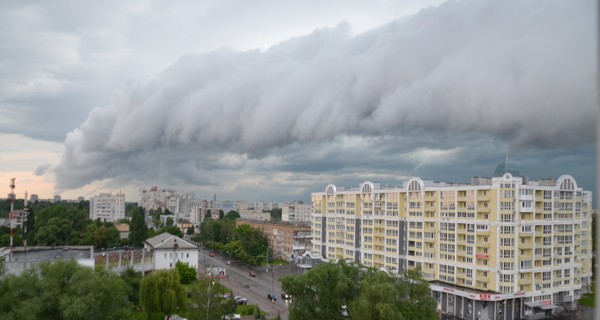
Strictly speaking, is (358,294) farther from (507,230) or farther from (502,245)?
(507,230)

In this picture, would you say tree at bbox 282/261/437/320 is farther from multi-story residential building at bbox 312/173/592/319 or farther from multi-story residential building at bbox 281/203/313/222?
multi-story residential building at bbox 281/203/313/222

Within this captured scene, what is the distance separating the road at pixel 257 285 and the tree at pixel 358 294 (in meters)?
3.04

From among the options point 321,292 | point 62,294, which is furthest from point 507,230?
point 62,294

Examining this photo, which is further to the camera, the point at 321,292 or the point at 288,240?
the point at 288,240

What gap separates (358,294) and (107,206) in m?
41.8

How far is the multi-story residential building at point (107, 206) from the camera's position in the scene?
1746 inches

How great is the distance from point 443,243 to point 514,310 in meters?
2.06

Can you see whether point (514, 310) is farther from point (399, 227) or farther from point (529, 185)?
point (399, 227)

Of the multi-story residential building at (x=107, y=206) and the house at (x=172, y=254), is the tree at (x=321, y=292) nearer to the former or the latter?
the house at (x=172, y=254)

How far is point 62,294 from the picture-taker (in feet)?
20.6

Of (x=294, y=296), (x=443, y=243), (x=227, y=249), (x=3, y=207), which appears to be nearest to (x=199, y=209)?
(x=3, y=207)

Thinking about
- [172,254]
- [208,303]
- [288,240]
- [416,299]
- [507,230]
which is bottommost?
[288,240]

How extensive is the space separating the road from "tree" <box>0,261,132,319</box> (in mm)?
4647

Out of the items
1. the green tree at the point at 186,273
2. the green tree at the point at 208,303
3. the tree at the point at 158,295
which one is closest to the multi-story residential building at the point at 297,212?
the green tree at the point at 186,273
